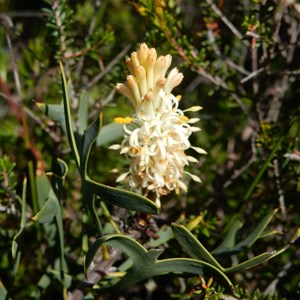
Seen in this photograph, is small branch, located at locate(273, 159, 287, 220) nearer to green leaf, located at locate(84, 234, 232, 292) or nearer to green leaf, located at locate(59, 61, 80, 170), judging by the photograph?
green leaf, located at locate(84, 234, 232, 292)

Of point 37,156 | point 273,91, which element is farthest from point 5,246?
point 273,91

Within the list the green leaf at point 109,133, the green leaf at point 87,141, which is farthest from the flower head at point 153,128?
the green leaf at point 109,133

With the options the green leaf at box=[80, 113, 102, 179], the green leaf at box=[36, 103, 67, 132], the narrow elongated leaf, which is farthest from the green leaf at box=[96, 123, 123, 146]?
the narrow elongated leaf

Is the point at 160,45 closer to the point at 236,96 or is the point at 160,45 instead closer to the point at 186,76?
the point at 236,96

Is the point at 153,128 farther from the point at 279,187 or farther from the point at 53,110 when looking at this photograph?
the point at 279,187

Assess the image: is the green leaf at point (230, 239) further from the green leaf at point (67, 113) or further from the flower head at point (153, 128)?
the green leaf at point (67, 113)

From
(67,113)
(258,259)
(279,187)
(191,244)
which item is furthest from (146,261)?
(279,187)
